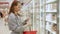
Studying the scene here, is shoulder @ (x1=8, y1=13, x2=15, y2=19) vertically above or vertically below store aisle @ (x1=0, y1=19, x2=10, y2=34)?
above

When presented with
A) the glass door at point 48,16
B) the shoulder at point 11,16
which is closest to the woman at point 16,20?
the shoulder at point 11,16

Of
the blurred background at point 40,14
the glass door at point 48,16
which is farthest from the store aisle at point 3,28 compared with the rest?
the glass door at point 48,16

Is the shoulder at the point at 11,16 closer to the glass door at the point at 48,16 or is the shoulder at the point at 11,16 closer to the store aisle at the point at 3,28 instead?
the store aisle at the point at 3,28

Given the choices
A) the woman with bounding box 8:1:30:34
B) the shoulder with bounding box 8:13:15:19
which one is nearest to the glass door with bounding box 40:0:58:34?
the woman with bounding box 8:1:30:34

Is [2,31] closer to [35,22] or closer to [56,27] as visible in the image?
[35,22]

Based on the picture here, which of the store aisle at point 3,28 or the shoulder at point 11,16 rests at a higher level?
the shoulder at point 11,16

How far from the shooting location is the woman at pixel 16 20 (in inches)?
49.4

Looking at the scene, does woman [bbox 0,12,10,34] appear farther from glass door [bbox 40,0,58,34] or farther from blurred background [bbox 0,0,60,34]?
glass door [bbox 40,0,58,34]

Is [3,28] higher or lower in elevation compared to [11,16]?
lower

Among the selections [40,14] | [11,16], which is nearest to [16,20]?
[11,16]

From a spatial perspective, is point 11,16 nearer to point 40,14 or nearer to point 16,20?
point 16,20

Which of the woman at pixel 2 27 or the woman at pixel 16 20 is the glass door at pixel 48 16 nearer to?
the woman at pixel 16 20

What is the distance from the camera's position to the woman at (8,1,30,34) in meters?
1.25

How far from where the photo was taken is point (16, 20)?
126 centimetres
